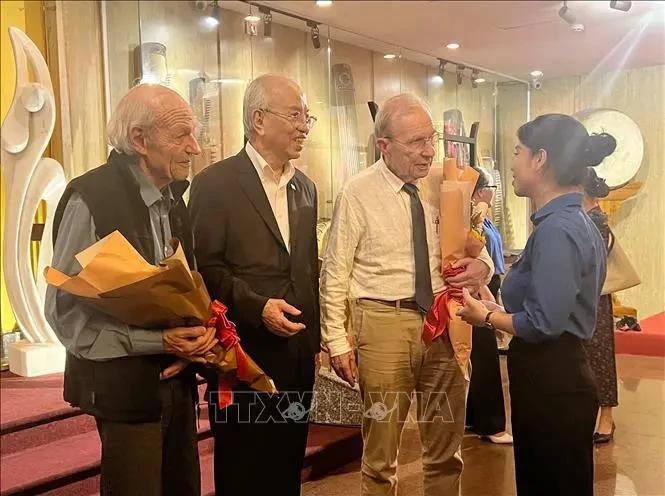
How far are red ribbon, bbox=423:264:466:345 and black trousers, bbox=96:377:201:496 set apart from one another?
1.97ft

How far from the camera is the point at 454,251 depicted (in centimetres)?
158

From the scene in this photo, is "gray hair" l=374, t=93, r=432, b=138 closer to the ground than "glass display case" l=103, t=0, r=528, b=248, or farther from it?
A: closer to the ground

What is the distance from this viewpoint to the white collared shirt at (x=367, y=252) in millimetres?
1550

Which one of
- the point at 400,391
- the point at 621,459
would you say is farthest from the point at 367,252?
the point at 621,459

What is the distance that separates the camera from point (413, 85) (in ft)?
6.38

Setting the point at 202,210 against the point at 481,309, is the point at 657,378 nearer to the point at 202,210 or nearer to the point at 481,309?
the point at 481,309

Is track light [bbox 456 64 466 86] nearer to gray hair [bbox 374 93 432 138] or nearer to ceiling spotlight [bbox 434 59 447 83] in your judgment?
ceiling spotlight [bbox 434 59 447 83]

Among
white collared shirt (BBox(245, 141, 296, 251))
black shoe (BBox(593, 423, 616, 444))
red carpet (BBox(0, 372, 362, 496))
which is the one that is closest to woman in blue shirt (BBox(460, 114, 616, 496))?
white collared shirt (BBox(245, 141, 296, 251))

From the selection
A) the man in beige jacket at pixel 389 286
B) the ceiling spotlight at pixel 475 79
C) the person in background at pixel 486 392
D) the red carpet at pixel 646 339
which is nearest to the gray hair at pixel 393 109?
the man in beige jacket at pixel 389 286

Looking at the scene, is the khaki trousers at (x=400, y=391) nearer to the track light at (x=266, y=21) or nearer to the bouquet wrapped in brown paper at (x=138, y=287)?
the bouquet wrapped in brown paper at (x=138, y=287)

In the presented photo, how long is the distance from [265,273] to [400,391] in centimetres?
44

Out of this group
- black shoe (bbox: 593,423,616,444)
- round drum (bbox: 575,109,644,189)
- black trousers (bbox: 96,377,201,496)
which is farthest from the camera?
black shoe (bbox: 593,423,616,444)

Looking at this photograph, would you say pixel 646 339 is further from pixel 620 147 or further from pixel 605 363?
pixel 620 147

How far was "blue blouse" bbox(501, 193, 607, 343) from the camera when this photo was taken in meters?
1.25
